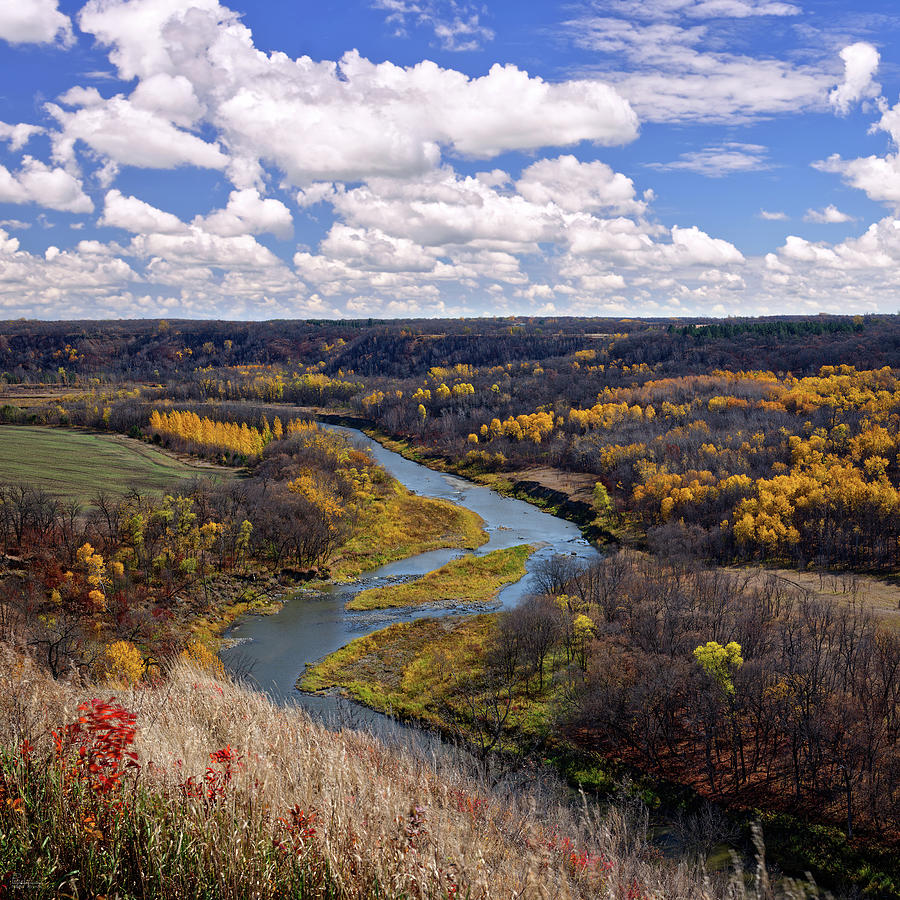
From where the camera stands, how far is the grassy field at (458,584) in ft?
174

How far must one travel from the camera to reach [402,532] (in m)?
71.3

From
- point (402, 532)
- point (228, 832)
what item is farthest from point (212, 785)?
point (402, 532)

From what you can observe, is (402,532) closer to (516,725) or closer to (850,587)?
(516,725)

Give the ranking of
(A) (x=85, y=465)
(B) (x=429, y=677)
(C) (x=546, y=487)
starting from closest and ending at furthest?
(B) (x=429, y=677), (A) (x=85, y=465), (C) (x=546, y=487)

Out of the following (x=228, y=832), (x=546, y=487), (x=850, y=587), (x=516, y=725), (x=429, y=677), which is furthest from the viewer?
Result: (x=546, y=487)

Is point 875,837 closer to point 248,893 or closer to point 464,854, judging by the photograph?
point 464,854

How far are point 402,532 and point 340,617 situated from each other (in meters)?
22.4

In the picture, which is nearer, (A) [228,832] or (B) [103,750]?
(A) [228,832]

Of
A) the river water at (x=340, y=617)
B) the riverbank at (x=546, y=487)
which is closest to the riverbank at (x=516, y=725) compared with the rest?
the river water at (x=340, y=617)

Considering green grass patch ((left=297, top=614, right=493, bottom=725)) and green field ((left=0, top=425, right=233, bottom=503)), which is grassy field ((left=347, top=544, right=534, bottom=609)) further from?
green field ((left=0, top=425, right=233, bottom=503))

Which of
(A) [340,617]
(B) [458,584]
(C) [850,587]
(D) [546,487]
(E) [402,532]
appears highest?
(D) [546,487]

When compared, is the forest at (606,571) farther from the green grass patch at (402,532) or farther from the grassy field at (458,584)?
the grassy field at (458,584)

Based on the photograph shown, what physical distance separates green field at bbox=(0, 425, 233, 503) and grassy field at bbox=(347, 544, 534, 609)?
2882 cm

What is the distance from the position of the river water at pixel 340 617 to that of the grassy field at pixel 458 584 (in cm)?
110
